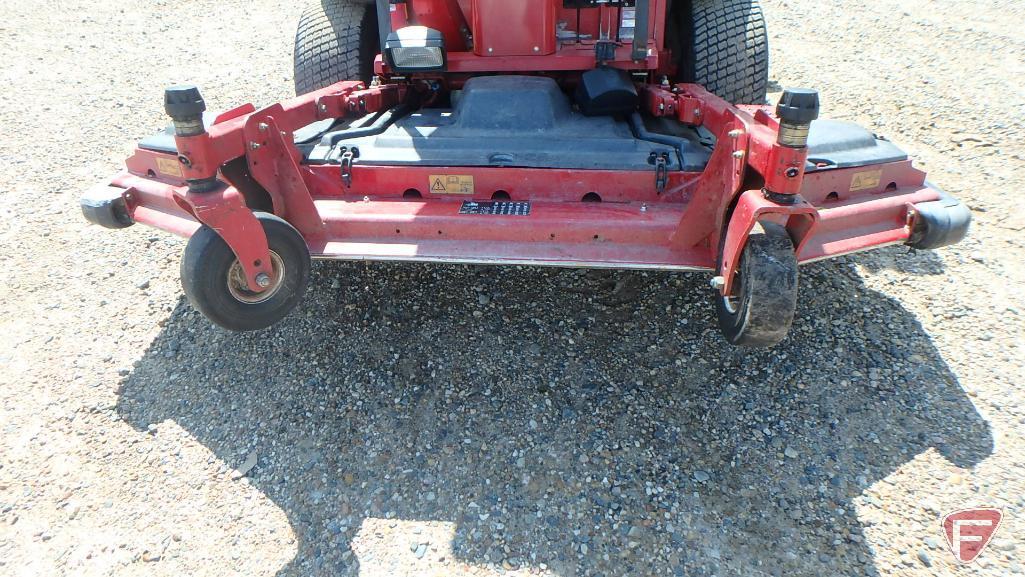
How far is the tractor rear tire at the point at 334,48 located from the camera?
4180mm

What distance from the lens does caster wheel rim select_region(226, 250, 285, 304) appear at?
2416mm

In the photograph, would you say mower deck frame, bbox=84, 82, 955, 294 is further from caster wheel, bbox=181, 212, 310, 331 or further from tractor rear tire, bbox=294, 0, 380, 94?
tractor rear tire, bbox=294, 0, 380, 94

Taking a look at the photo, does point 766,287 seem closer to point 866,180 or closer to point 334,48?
point 866,180

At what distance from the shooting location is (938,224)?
8.51 ft

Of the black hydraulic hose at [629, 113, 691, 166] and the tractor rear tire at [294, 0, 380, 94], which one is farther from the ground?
the tractor rear tire at [294, 0, 380, 94]

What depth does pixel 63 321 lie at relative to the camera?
333 centimetres

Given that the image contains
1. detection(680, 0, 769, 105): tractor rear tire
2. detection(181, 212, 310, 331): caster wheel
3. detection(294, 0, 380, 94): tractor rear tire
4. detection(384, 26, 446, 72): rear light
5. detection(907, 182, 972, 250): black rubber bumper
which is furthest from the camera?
detection(294, 0, 380, 94): tractor rear tire

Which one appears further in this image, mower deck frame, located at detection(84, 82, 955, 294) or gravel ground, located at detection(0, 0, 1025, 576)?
mower deck frame, located at detection(84, 82, 955, 294)

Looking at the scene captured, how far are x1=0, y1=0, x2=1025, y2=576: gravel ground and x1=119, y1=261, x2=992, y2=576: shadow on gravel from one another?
1cm

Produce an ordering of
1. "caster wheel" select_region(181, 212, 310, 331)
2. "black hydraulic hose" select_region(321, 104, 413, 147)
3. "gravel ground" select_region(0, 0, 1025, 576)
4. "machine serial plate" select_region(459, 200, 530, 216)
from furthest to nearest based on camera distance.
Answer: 1. "black hydraulic hose" select_region(321, 104, 413, 147)
2. "machine serial plate" select_region(459, 200, 530, 216)
3. "caster wheel" select_region(181, 212, 310, 331)
4. "gravel ground" select_region(0, 0, 1025, 576)

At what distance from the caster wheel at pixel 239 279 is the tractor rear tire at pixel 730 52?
2.70 metres

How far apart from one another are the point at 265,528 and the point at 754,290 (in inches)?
70.8

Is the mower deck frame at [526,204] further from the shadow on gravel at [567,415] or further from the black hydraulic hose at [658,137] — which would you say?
the shadow on gravel at [567,415]

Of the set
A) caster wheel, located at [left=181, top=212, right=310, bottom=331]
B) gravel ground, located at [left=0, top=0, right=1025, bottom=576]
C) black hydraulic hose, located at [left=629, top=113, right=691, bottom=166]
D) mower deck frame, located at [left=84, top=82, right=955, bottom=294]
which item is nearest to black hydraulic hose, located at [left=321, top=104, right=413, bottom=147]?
mower deck frame, located at [left=84, top=82, right=955, bottom=294]
